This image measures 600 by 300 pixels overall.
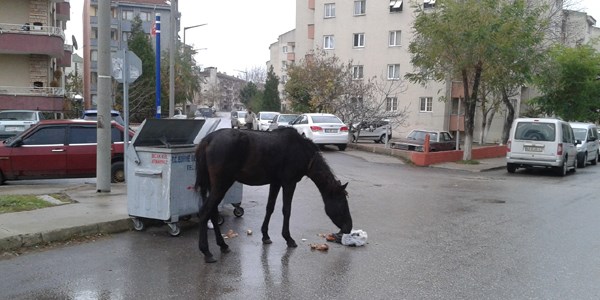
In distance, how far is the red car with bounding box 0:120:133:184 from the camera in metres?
12.3

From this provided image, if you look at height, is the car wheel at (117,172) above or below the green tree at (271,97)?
below

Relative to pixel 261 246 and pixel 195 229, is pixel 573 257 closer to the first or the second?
pixel 261 246

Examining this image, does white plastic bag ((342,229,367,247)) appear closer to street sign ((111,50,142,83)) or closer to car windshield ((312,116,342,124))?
street sign ((111,50,142,83))

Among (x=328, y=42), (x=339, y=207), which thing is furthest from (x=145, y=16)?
(x=339, y=207)

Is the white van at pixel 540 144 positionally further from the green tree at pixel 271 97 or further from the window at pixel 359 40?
the green tree at pixel 271 97

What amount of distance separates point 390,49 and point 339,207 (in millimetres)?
43181

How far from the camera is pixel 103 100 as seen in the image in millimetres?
10523

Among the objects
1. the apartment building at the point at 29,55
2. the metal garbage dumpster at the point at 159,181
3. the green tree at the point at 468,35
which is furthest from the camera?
the apartment building at the point at 29,55

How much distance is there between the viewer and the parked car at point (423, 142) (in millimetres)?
23641

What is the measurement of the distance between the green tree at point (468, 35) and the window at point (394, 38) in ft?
91.7

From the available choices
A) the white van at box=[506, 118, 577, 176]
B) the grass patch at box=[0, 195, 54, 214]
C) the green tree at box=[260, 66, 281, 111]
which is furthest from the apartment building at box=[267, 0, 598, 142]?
the grass patch at box=[0, 195, 54, 214]

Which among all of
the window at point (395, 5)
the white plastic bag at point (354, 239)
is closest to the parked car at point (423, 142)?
the white plastic bag at point (354, 239)

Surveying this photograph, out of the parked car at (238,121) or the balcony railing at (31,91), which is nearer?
the balcony railing at (31,91)

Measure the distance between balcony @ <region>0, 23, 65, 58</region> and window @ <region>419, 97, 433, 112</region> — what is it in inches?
1158
